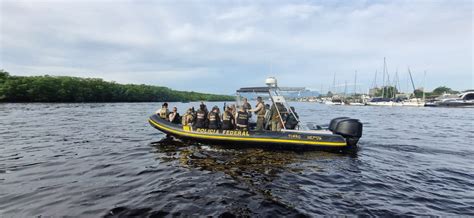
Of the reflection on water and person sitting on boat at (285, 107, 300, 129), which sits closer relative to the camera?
the reflection on water

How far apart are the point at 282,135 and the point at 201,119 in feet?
11.8

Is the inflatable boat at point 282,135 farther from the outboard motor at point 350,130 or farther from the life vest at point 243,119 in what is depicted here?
the life vest at point 243,119

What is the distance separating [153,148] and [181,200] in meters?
5.95

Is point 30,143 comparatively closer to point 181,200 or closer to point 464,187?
point 181,200

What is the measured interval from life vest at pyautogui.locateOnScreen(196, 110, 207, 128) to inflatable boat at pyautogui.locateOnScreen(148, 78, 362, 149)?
247mm

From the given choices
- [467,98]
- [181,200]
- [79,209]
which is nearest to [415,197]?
[181,200]

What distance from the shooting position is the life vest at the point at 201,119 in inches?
443

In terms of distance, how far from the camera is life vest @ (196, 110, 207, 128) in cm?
1124

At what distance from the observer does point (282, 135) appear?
9.88m

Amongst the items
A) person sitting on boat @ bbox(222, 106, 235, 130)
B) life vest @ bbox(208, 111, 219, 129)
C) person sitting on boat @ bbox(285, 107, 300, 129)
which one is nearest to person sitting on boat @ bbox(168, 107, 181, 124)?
life vest @ bbox(208, 111, 219, 129)

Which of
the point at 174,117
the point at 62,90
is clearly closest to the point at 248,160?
the point at 174,117

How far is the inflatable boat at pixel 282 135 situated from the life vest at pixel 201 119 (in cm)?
25

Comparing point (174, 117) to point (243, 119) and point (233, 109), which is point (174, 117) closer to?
point (233, 109)

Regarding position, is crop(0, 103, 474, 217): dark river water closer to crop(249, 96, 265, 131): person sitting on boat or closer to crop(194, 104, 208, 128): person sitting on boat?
crop(194, 104, 208, 128): person sitting on boat
